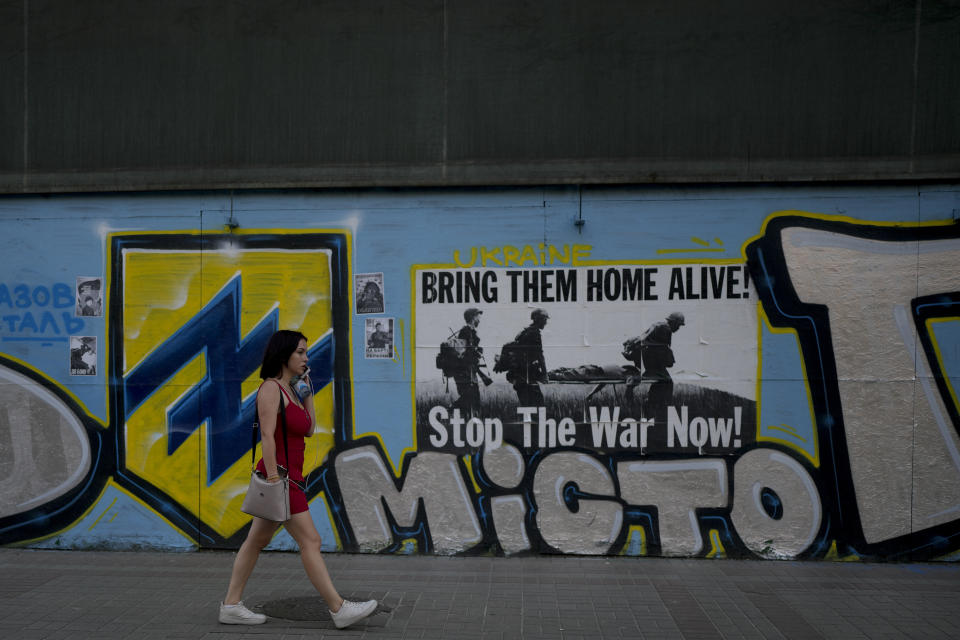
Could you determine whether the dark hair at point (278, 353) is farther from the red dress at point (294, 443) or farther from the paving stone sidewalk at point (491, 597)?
the paving stone sidewalk at point (491, 597)

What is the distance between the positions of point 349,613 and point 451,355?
7.59 ft

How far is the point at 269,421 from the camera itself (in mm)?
4797

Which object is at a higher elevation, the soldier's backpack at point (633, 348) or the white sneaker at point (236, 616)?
the soldier's backpack at point (633, 348)

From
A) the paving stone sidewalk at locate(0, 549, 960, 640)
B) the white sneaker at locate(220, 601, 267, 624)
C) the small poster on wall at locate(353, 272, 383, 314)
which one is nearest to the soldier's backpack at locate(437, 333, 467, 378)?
the small poster on wall at locate(353, 272, 383, 314)

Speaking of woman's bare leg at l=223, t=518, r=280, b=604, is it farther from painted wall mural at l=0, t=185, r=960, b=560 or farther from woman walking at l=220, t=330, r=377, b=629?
painted wall mural at l=0, t=185, r=960, b=560

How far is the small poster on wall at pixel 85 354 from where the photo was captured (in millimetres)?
6727

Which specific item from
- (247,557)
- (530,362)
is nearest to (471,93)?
(530,362)

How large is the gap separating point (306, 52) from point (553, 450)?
154 inches

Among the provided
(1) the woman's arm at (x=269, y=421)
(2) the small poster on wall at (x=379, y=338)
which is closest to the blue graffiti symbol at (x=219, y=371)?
(2) the small poster on wall at (x=379, y=338)

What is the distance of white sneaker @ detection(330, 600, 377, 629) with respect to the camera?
189 inches

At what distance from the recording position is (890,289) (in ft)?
20.5

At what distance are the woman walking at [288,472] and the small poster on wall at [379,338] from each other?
1500mm

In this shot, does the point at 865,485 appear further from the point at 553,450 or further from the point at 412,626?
the point at 412,626

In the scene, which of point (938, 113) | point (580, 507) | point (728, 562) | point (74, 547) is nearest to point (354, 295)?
point (580, 507)
